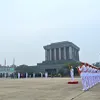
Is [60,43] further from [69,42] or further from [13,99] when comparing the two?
[13,99]

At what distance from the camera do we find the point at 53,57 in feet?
493

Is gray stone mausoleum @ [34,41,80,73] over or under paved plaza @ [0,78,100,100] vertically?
over

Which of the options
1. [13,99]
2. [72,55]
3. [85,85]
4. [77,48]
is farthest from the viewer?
[77,48]

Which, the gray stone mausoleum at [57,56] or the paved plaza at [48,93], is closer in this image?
the paved plaza at [48,93]

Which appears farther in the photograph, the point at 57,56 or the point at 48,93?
the point at 57,56

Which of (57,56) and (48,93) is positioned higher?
(57,56)

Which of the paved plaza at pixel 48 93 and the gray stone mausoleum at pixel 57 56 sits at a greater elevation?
the gray stone mausoleum at pixel 57 56

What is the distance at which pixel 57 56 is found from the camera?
150375mm

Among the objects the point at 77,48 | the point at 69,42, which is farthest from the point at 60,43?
the point at 77,48

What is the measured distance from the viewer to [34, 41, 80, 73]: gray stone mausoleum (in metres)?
136

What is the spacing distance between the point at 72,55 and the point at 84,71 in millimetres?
129506

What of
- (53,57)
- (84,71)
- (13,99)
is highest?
(53,57)

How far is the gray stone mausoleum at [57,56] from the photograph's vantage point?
13552cm

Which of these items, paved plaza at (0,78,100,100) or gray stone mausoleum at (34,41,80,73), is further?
gray stone mausoleum at (34,41,80,73)
